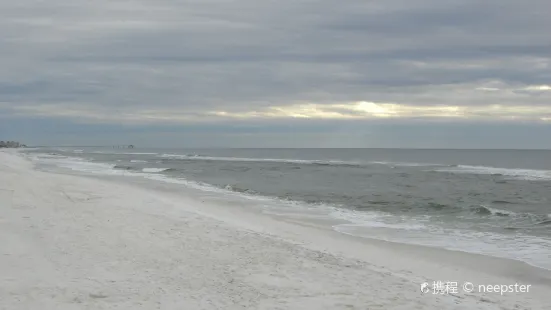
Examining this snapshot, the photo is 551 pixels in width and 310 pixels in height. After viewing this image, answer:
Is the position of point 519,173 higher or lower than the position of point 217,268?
higher

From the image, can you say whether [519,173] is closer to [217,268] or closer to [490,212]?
[490,212]

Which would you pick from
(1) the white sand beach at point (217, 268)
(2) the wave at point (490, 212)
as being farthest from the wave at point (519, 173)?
(1) the white sand beach at point (217, 268)

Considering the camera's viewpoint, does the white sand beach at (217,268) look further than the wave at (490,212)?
No

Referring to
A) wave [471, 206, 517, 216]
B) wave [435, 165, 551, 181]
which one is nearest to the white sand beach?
wave [471, 206, 517, 216]

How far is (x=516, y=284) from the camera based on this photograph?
27.6 ft

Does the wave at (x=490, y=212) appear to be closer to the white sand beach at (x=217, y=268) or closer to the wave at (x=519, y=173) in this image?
the white sand beach at (x=217, y=268)

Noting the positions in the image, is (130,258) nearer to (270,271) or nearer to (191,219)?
(270,271)

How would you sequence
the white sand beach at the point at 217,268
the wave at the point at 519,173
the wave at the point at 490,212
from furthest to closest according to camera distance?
the wave at the point at 519,173
the wave at the point at 490,212
the white sand beach at the point at 217,268

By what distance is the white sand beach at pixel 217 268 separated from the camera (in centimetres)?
673

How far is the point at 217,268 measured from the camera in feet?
27.5

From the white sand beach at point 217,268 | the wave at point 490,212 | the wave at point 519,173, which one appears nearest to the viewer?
the white sand beach at point 217,268

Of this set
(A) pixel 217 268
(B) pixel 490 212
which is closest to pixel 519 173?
(B) pixel 490 212

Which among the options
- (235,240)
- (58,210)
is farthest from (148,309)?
(58,210)

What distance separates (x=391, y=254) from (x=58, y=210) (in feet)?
29.4
